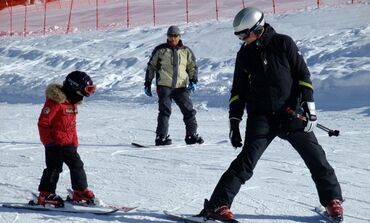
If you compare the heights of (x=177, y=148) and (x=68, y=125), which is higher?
(x=68, y=125)

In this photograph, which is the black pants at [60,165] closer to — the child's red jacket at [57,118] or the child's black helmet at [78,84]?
the child's red jacket at [57,118]

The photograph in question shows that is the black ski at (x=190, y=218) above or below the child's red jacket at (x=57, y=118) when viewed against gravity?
below

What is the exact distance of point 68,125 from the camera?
19.1 feet

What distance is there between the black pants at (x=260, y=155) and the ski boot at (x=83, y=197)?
1276 mm

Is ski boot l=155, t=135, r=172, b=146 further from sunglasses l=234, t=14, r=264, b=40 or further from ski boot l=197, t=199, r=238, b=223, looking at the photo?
sunglasses l=234, t=14, r=264, b=40

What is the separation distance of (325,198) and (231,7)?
22674 millimetres

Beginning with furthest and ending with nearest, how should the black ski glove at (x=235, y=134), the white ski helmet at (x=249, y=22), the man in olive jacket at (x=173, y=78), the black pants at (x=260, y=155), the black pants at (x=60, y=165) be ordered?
1. the man in olive jacket at (x=173, y=78)
2. the black pants at (x=60, y=165)
3. the black ski glove at (x=235, y=134)
4. the black pants at (x=260, y=155)
5. the white ski helmet at (x=249, y=22)

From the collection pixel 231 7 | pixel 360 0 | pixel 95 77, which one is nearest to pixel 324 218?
pixel 95 77

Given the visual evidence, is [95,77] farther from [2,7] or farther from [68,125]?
[2,7]

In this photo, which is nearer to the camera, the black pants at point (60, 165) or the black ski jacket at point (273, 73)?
the black ski jacket at point (273, 73)

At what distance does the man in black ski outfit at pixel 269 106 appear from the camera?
4.98 metres

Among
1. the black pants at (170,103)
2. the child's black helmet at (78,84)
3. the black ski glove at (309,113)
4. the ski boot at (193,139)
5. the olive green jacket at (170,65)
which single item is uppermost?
the child's black helmet at (78,84)

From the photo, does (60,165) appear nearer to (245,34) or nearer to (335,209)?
(245,34)

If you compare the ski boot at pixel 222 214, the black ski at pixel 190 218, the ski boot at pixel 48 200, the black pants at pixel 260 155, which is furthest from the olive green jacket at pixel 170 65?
the ski boot at pixel 222 214
